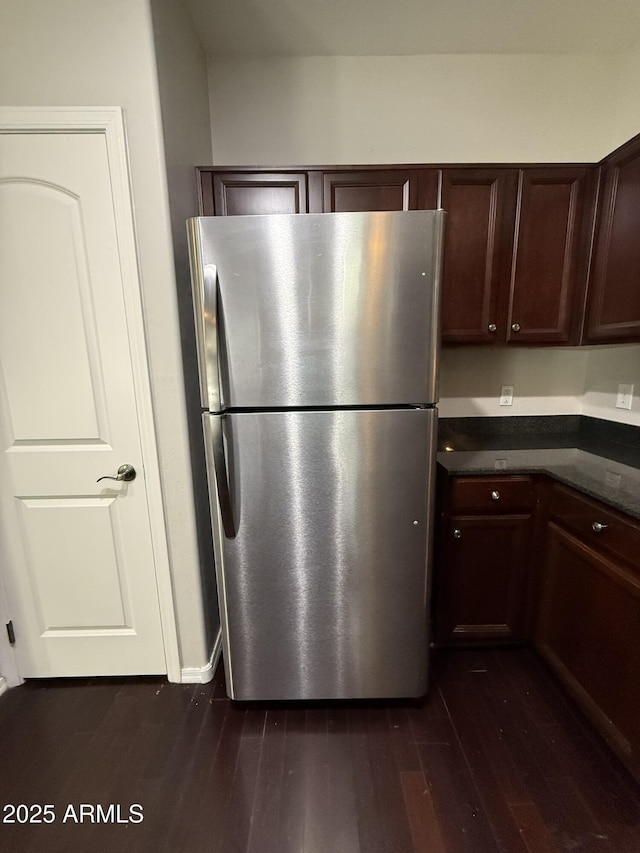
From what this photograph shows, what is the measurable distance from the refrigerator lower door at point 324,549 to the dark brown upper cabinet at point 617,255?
988mm

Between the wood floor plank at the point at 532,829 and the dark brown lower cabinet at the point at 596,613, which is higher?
the dark brown lower cabinet at the point at 596,613

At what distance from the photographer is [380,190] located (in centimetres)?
168

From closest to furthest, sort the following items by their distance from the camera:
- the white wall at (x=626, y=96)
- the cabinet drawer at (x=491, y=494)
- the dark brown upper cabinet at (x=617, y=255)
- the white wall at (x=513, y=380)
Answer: the dark brown upper cabinet at (x=617, y=255) < the cabinet drawer at (x=491, y=494) < the white wall at (x=626, y=96) < the white wall at (x=513, y=380)

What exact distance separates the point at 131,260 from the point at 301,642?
1.54 metres

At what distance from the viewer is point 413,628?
1.44 meters

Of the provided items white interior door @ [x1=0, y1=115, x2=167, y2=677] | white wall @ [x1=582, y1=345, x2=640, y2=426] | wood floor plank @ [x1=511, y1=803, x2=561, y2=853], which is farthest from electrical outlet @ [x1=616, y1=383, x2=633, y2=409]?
white interior door @ [x1=0, y1=115, x2=167, y2=677]

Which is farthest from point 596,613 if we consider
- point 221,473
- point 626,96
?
point 626,96

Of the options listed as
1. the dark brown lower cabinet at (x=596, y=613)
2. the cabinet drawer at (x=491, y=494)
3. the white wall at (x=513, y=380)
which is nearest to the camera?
the dark brown lower cabinet at (x=596, y=613)

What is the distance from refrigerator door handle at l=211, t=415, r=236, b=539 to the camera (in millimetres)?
1253

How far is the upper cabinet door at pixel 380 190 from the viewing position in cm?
167

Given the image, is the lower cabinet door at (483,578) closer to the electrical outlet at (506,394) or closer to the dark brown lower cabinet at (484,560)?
the dark brown lower cabinet at (484,560)

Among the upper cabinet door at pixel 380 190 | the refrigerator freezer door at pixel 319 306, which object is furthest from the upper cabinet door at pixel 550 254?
the refrigerator freezer door at pixel 319 306

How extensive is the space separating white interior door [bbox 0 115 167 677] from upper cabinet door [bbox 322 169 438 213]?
0.89 meters

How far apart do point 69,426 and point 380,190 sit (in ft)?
5.37
